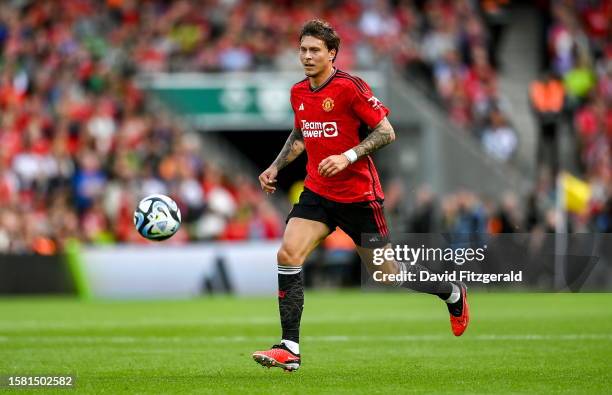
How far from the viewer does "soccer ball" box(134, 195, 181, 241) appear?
10164 millimetres

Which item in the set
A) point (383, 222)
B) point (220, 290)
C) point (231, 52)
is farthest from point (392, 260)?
point (231, 52)

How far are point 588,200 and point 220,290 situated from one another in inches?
289

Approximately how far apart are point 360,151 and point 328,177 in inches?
12.4

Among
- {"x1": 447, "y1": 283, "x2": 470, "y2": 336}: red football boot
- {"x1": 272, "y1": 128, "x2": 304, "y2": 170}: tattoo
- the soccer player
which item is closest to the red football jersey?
the soccer player

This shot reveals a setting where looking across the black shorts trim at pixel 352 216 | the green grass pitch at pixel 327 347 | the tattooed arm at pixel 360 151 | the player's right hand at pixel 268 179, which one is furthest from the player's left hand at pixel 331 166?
the green grass pitch at pixel 327 347

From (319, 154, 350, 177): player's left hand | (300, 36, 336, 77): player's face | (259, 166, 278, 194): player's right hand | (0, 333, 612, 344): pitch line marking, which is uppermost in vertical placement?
(300, 36, 336, 77): player's face

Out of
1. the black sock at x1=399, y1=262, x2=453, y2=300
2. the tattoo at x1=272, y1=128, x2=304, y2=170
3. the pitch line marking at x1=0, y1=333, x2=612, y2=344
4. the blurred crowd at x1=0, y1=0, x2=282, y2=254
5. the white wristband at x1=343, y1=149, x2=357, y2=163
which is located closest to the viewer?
the white wristband at x1=343, y1=149, x2=357, y2=163

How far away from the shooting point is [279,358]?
9.12 meters

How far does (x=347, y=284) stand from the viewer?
24.0m

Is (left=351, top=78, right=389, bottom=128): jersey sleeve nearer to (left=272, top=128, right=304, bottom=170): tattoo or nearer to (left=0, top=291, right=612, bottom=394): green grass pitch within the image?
(left=272, top=128, right=304, bottom=170): tattoo

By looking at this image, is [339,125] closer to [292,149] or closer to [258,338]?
[292,149]

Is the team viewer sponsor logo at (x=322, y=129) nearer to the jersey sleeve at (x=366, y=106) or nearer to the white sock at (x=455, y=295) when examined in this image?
the jersey sleeve at (x=366, y=106)

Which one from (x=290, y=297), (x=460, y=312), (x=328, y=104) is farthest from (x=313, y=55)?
(x=460, y=312)

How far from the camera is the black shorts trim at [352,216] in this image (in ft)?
31.4
